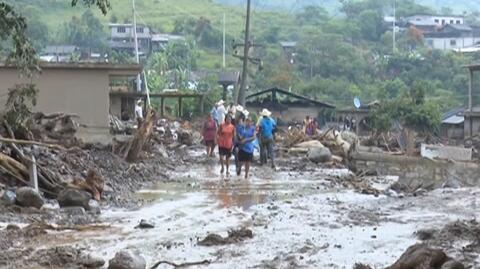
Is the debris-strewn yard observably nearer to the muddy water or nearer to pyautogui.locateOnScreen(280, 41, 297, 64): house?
the muddy water

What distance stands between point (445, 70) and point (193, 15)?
5204 cm

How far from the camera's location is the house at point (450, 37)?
295ft

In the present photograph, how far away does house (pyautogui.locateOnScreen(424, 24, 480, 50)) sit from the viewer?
295ft

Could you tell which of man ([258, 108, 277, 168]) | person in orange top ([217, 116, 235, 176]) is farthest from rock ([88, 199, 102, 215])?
man ([258, 108, 277, 168])

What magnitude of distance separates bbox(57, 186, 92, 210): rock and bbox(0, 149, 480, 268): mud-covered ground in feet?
1.52

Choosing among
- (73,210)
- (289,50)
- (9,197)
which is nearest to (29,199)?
(9,197)

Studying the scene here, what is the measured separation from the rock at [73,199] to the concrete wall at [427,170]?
926 centimetres

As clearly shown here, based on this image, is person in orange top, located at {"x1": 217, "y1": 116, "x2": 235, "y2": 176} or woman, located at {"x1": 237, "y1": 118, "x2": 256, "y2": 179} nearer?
woman, located at {"x1": 237, "y1": 118, "x2": 256, "y2": 179}

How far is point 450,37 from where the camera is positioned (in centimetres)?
9025

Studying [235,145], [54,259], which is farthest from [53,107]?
[54,259]

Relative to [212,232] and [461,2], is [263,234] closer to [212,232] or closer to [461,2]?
[212,232]

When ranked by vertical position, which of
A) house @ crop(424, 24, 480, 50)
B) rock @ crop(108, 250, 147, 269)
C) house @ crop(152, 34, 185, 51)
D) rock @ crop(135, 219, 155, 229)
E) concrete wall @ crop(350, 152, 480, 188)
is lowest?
concrete wall @ crop(350, 152, 480, 188)

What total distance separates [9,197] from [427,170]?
1166 centimetres

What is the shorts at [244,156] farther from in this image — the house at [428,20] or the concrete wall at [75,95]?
the house at [428,20]
